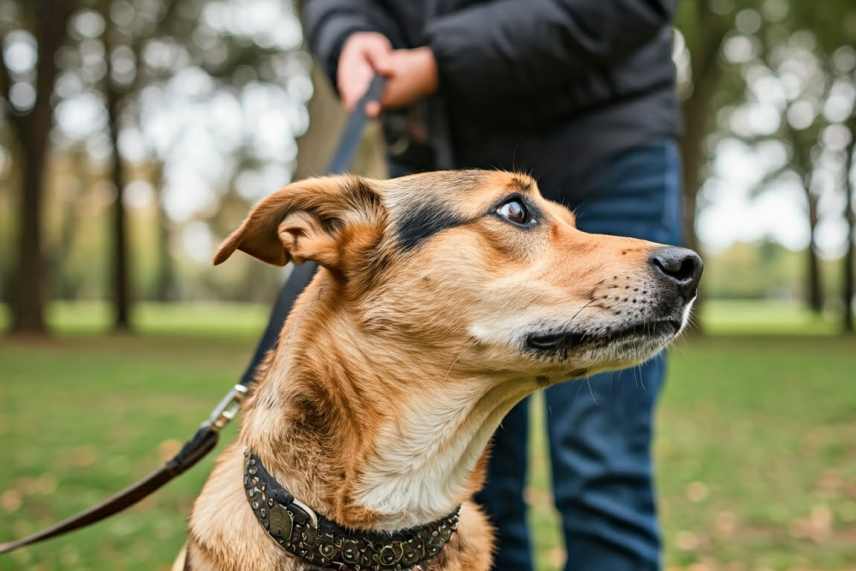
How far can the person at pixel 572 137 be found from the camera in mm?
2904

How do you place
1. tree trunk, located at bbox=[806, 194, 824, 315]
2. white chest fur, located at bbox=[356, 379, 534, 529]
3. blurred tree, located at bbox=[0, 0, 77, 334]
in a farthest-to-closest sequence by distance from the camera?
tree trunk, located at bbox=[806, 194, 824, 315] < blurred tree, located at bbox=[0, 0, 77, 334] < white chest fur, located at bbox=[356, 379, 534, 529]

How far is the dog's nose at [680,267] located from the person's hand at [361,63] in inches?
44.8

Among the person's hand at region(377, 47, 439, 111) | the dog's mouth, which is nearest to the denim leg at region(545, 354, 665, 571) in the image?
the dog's mouth

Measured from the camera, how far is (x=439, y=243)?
103 inches

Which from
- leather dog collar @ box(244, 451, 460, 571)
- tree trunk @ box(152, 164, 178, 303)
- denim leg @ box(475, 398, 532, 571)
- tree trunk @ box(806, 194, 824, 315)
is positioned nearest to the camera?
leather dog collar @ box(244, 451, 460, 571)

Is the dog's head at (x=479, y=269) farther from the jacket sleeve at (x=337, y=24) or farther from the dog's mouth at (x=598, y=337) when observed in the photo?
the jacket sleeve at (x=337, y=24)

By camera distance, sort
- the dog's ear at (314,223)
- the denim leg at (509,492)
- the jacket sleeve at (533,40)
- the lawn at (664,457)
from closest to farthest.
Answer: the dog's ear at (314,223) < the jacket sleeve at (533,40) < the denim leg at (509,492) < the lawn at (664,457)

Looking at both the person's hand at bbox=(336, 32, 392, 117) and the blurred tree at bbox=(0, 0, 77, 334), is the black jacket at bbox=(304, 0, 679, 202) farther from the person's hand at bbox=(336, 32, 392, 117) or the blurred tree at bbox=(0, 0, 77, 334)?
the blurred tree at bbox=(0, 0, 77, 334)

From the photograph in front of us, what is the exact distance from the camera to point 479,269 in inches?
101

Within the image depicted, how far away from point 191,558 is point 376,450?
1.86ft

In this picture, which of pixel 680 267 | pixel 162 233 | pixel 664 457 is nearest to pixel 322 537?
pixel 680 267

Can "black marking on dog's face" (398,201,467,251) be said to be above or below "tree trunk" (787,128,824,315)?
above

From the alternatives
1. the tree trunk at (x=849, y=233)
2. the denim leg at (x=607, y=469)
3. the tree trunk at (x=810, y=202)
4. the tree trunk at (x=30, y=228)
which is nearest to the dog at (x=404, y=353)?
the denim leg at (x=607, y=469)

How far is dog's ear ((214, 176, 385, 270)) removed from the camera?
2475 mm
